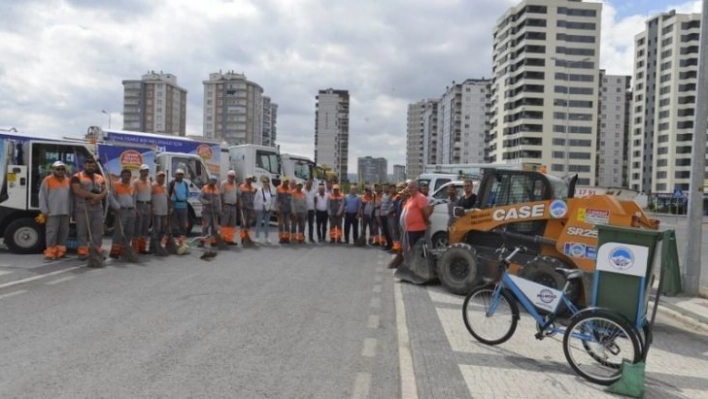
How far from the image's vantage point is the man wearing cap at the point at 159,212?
14.0m

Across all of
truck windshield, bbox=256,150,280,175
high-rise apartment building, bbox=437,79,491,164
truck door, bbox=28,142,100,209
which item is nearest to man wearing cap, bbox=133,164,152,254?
truck door, bbox=28,142,100,209

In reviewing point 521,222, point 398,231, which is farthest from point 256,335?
point 398,231

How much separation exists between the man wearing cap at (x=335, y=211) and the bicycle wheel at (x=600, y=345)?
499 inches

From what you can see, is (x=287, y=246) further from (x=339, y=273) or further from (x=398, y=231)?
(x=339, y=273)

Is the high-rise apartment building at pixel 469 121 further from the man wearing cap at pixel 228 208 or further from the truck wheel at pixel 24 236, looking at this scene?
the truck wheel at pixel 24 236

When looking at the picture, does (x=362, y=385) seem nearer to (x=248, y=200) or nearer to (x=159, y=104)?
(x=248, y=200)

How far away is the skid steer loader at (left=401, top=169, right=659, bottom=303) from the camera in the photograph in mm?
8734

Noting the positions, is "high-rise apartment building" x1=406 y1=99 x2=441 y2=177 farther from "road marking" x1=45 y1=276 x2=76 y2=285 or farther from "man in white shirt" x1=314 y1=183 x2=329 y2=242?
"road marking" x1=45 y1=276 x2=76 y2=285

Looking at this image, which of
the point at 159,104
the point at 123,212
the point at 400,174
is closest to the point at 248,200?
the point at 123,212

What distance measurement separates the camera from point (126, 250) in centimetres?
1262

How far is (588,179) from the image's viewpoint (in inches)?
4050

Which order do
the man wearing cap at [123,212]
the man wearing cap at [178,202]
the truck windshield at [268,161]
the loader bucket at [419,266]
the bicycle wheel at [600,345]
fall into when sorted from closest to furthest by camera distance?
the bicycle wheel at [600,345] < the loader bucket at [419,266] < the man wearing cap at [123,212] < the man wearing cap at [178,202] < the truck windshield at [268,161]

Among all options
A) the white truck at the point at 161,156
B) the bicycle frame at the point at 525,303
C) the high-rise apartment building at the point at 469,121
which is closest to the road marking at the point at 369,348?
the bicycle frame at the point at 525,303

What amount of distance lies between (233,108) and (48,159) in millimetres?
103114
